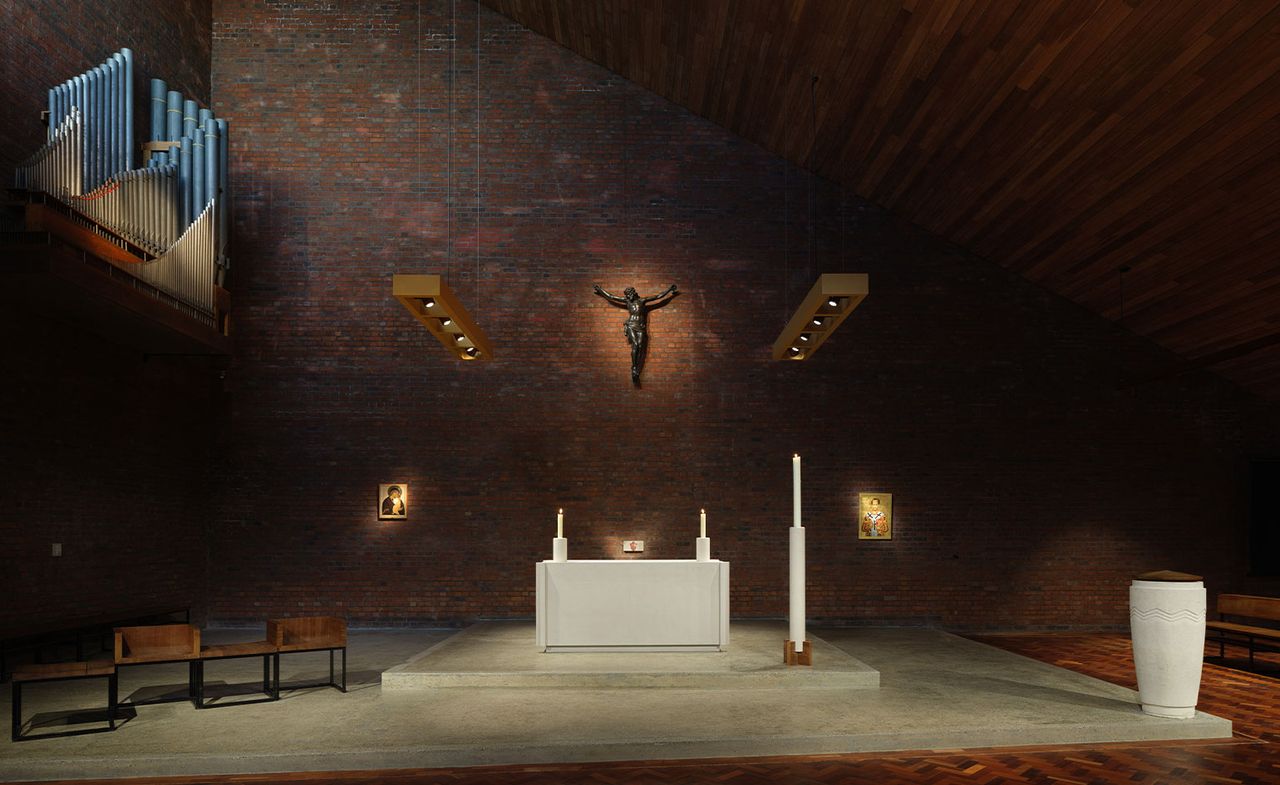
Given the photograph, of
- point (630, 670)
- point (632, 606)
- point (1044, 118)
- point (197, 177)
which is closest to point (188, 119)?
point (197, 177)

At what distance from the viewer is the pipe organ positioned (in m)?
7.07

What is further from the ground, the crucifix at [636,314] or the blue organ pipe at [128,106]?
the blue organ pipe at [128,106]

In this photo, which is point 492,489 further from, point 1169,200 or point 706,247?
point 1169,200

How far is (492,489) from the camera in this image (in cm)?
981

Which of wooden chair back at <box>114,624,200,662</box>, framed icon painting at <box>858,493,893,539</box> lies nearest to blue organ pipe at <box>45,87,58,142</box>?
wooden chair back at <box>114,624,200,662</box>

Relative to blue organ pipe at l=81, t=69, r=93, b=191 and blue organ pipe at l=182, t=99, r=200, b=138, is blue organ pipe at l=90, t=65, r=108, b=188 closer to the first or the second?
blue organ pipe at l=81, t=69, r=93, b=191

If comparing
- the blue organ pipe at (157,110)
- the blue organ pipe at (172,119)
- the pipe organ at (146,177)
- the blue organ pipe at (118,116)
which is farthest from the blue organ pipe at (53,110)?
the blue organ pipe at (172,119)

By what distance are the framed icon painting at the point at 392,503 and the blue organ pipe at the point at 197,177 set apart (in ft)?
10.4

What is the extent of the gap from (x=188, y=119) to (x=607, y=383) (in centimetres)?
471

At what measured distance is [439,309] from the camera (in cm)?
605

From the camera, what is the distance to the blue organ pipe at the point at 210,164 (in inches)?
357

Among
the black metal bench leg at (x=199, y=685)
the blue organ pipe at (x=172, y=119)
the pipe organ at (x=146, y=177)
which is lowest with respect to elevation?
the black metal bench leg at (x=199, y=685)

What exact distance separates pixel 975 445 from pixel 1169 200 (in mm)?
3240

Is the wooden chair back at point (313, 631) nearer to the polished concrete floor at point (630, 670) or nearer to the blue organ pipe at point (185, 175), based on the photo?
the polished concrete floor at point (630, 670)
